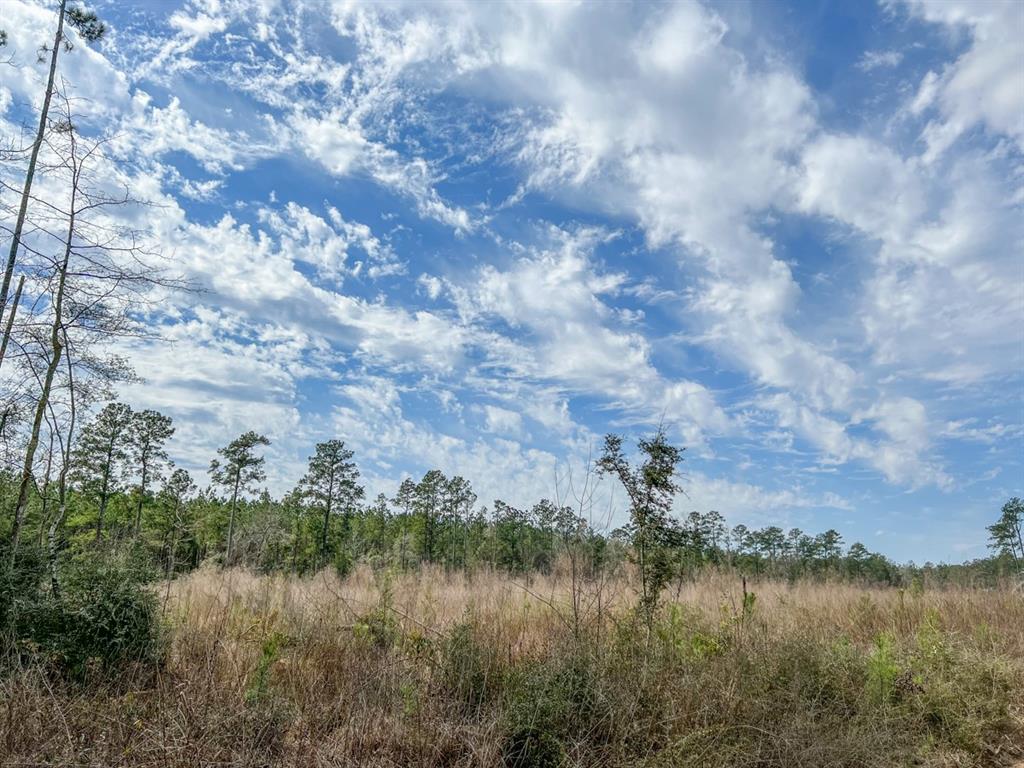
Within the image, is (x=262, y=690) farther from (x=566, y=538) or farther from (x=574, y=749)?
(x=566, y=538)

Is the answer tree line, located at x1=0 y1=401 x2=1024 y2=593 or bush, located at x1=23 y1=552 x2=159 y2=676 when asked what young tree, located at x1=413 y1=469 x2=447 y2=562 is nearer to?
tree line, located at x1=0 y1=401 x2=1024 y2=593

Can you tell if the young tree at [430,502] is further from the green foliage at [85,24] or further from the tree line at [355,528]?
the green foliage at [85,24]

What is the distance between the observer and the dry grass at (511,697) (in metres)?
4.75

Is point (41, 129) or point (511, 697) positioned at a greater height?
point (41, 129)

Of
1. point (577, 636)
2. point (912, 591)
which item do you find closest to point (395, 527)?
point (912, 591)

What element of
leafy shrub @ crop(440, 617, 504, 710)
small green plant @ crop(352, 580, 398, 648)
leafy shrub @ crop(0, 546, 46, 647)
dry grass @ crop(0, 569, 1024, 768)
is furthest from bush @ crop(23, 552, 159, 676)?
leafy shrub @ crop(440, 617, 504, 710)

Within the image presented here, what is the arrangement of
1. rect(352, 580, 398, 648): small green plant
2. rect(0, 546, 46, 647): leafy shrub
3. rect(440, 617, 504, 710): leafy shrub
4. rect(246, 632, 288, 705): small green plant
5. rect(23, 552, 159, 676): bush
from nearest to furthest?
rect(246, 632, 288, 705): small green plant → rect(0, 546, 46, 647): leafy shrub → rect(23, 552, 159, 676): bush → rect(440, 617, 504, 710): leafy shrub → rect(352, 580, 398, 648): small green plant

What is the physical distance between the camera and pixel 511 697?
5730 mm

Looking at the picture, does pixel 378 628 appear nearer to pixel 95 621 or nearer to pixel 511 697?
pixel 511 697

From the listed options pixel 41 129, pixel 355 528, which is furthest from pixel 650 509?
pixel 355 528

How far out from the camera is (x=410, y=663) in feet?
22.1

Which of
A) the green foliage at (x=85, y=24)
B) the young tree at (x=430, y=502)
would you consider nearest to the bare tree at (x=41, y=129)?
the green foliage at (x=85, y=24)

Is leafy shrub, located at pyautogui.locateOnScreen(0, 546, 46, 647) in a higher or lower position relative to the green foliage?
lower

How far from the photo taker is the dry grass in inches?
187
